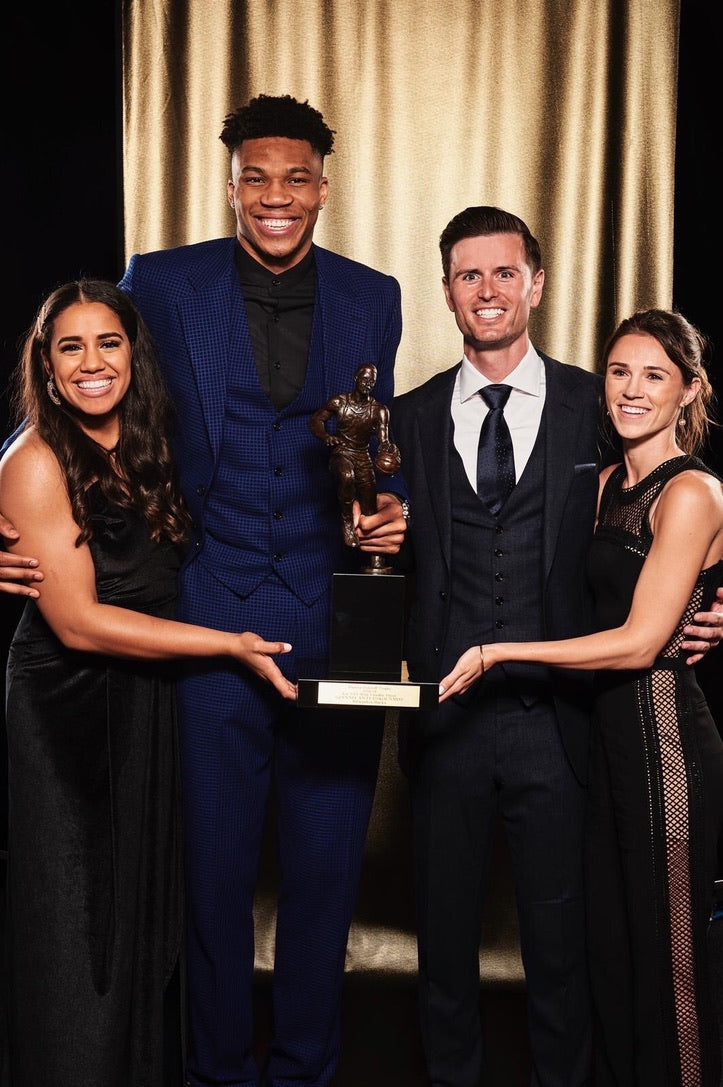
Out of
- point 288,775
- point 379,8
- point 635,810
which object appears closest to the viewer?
point 635,810

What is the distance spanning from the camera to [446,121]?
381cm

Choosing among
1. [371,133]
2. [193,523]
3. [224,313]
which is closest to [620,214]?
[371,133]

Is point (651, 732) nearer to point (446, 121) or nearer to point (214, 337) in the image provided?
point (214, 337)

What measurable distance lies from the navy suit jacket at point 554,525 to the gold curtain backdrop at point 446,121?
3.93ft

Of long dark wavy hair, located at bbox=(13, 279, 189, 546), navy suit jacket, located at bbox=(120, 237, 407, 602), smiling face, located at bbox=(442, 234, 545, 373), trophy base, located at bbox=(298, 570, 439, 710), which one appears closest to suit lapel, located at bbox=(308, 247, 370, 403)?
navy suit jacket, located at bbox=(120, 237, 407, 602)

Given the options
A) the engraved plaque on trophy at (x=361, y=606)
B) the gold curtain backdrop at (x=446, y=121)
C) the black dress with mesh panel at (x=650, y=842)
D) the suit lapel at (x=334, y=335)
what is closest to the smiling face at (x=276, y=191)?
the suit lapel at (x=334, y=335)

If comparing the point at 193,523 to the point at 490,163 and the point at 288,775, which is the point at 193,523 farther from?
the point at 490,163

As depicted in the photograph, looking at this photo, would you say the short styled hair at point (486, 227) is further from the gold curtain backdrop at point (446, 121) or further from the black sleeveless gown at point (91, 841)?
the gold curtain backdrop at point (446, 121)

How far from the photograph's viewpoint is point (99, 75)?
155 inches

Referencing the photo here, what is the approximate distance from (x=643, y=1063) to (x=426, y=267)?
2.46m

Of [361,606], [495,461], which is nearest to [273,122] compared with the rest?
[495,461]

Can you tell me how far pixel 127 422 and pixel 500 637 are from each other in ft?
3.16

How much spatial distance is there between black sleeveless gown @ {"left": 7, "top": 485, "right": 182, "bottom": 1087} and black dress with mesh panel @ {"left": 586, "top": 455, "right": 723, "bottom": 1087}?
0.99 m

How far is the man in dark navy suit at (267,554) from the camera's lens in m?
2.64
